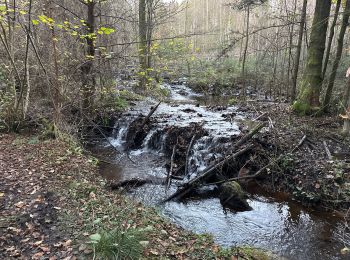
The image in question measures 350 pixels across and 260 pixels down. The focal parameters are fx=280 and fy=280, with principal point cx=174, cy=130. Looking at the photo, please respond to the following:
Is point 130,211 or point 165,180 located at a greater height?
point 130,211

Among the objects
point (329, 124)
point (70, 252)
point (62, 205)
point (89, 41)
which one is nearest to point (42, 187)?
point (62, 205)

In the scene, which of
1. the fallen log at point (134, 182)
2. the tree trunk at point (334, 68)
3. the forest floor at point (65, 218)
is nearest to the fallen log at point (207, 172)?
the fallen log at point (134, 182)

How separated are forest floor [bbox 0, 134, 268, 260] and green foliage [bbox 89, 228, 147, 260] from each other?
0.13m

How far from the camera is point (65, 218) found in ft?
14.3

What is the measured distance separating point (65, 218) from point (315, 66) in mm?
10230

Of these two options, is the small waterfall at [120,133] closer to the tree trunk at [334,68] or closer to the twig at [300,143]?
the twig at [300,143]

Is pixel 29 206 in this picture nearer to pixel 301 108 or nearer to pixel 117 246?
pixel 117 246

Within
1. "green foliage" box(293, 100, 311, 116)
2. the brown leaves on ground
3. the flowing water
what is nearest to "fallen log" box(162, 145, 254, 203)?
the flowing water

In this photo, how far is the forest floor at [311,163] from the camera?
6.40 m

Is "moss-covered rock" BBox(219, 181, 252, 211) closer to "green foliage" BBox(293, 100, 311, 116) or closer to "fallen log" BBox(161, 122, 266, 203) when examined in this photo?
"fallen log" BBox(161, 122, 266, 203)

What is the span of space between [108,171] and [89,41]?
493 centimetres

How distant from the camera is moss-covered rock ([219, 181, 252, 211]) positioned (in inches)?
260

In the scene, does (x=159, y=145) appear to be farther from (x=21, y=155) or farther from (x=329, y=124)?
(x=329, y=124)

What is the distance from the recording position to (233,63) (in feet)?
88.4
